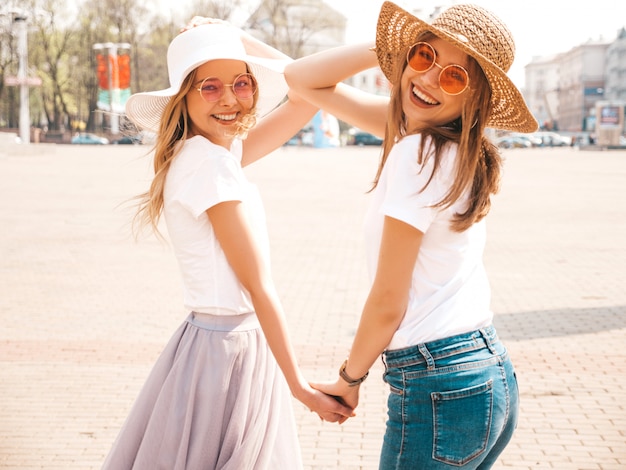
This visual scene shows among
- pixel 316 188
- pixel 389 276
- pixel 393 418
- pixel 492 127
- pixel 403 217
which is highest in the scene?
pixel 492 127

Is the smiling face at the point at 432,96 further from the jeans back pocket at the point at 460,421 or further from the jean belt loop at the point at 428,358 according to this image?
the jeans back pocket at the point at 460,421

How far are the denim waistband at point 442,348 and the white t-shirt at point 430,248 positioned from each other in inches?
0.5

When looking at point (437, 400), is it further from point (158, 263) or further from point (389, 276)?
point (158, 263)

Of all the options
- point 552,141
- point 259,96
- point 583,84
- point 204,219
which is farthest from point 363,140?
point 204,219

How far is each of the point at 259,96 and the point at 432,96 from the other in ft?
2.49

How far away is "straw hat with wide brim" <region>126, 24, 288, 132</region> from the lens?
7.29ft

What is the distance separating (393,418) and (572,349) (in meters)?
4.60

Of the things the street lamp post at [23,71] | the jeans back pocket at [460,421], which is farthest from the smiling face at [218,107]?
the street lamp post at [23,71]

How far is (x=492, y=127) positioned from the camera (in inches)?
81.5

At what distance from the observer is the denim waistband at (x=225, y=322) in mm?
2199

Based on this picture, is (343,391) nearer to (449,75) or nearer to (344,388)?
(344,388)

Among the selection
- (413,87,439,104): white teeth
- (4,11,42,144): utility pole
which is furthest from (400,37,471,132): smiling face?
(4,11,42,144): utility pole

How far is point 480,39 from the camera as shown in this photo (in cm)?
180

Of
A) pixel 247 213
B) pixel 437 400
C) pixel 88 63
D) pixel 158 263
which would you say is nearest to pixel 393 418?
pixel 437 400
